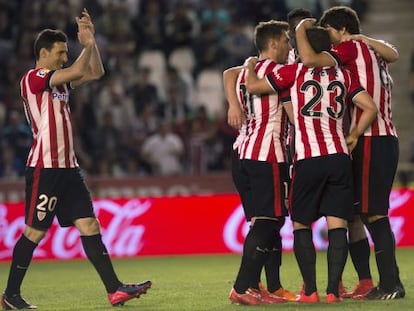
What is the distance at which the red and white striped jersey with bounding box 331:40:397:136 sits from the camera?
8703 mm

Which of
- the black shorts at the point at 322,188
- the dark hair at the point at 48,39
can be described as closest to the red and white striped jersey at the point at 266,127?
the black shorts at the point at 322,188

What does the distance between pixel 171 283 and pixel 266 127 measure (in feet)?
8.00

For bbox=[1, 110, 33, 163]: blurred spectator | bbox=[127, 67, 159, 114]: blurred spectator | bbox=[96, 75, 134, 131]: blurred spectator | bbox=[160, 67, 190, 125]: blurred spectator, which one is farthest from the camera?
bbox=[160, 67, 190, 125]: blurred spectator

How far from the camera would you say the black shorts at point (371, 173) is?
8672mm

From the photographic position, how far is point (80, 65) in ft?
27.8

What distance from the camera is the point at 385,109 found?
8.83m

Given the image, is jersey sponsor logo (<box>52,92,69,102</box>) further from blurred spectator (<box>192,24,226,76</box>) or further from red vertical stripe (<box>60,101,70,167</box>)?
blurred spectator (<box>192,24,226,76</box>)

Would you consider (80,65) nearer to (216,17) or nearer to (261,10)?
(216,17)

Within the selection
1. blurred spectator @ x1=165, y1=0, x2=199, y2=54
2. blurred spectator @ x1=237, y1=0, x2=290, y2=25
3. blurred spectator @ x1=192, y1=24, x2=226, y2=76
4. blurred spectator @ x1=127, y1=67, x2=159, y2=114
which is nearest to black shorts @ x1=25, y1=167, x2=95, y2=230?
blurred spectator @ x1=127, y1=67, x2=159, y2=114

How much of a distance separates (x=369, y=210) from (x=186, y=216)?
5.99m

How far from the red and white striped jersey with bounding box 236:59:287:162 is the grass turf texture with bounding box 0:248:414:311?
1.07 meters

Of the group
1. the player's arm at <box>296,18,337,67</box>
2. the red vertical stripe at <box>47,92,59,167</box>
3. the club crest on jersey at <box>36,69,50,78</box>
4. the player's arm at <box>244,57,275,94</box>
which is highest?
the player's arm at <box>296,18,337,67</box>

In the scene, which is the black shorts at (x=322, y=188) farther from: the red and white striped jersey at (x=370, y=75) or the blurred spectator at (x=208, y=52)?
the blurred spectator at (x=208, y=52)

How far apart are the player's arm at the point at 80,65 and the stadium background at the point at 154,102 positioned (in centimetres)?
589
